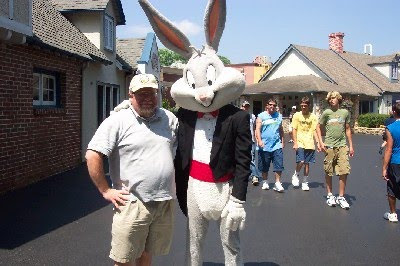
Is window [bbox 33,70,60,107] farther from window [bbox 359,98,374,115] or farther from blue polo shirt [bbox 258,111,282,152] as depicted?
window [bbox 359,98,374,115]

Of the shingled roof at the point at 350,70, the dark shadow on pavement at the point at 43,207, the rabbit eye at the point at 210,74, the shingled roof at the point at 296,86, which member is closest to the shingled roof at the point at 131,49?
the dark shadow on pavement at the point at 43,207

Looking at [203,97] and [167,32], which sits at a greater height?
[167,32]

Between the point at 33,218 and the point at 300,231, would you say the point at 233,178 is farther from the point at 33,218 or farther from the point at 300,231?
the point at 33,218

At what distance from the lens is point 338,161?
6488 mm

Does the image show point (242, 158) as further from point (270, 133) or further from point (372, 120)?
point (372, 120)

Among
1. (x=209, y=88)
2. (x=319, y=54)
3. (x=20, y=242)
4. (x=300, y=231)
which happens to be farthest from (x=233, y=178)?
(x=319, y=54)

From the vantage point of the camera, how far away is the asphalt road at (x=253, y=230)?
452cm

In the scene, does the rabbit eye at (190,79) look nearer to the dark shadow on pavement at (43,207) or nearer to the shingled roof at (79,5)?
the dark shadow on pavement at (43,207)

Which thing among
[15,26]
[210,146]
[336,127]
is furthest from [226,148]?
[15,26]

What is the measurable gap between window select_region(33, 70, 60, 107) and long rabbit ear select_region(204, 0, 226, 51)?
6.52 m

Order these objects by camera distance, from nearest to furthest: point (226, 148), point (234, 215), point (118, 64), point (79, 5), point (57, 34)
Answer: point (234, 215) → point (226, 148) → point (57, 34) → point (79, 5) → point (118, 64)

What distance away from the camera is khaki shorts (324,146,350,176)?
6414mm

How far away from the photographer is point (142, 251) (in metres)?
3.23

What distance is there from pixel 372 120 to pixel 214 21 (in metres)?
26.0
